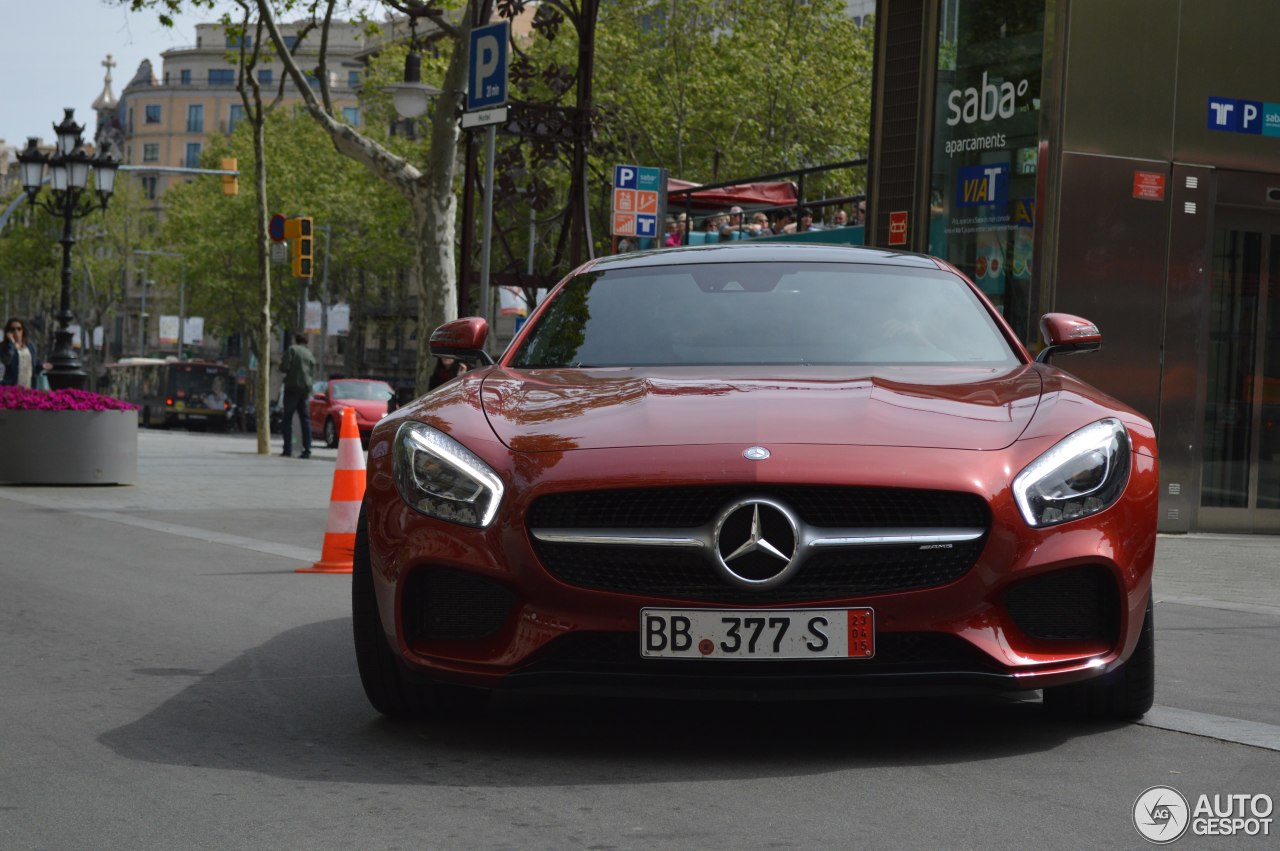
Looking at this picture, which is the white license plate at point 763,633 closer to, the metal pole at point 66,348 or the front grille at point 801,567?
the front grille at point 801,567

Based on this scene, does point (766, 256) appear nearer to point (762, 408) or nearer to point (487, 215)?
point (762, 408)

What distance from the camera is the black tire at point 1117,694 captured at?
5086 mm

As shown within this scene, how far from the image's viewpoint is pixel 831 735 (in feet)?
16.4

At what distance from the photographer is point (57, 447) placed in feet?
58.1

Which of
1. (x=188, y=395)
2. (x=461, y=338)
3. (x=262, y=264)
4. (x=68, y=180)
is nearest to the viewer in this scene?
(x=461, y=338)

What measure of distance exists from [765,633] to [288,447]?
79.0 feet

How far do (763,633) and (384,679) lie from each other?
121cm

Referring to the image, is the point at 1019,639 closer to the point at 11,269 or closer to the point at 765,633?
the point at 765,633

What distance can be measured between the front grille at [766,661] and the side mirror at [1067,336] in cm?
171

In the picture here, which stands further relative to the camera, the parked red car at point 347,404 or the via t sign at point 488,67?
the parked red car at point 347,404

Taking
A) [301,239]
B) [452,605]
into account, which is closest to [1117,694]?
[452,605]

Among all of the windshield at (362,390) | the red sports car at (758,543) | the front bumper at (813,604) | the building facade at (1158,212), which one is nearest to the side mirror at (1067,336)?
the red sports car at (758,543)

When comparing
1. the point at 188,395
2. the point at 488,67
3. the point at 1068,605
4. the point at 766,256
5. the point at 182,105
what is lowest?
the point at 188,395

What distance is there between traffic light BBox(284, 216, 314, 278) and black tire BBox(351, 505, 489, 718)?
82.5 feet
